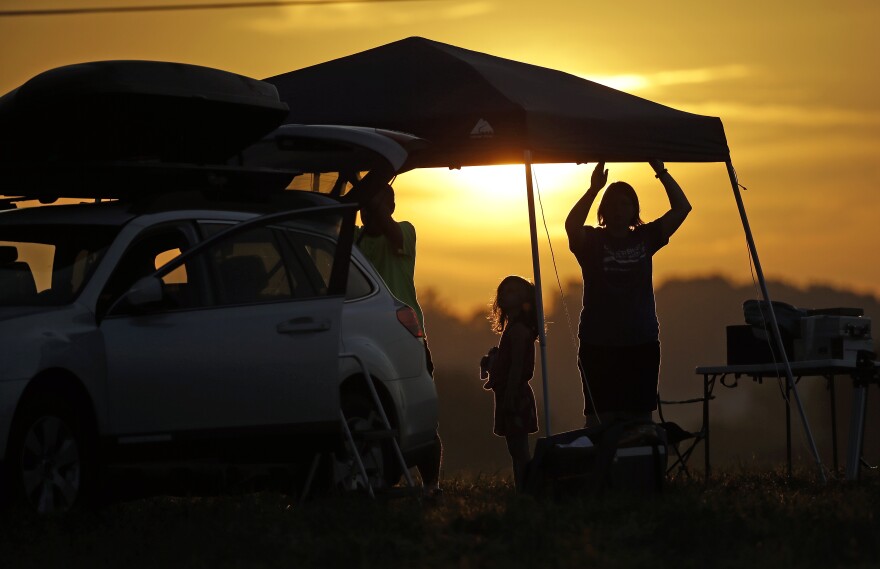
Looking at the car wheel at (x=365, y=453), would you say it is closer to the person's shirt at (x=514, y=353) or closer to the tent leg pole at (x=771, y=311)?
the person's shirt at (x=514, y=353)

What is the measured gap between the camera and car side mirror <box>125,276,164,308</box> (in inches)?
328

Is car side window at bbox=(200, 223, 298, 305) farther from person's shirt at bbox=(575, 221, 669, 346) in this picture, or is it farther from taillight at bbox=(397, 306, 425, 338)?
person's shirt at bbox=(575, 221, 669, 346)

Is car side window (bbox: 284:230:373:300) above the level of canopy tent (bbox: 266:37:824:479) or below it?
below

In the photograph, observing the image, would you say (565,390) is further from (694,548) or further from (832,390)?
(694,548)

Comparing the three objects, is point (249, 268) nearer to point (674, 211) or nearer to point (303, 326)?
point (303, 326)

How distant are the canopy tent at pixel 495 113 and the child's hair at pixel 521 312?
0.28 metres

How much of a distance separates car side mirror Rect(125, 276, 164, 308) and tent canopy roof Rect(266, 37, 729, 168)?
358cm

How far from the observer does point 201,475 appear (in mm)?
8703

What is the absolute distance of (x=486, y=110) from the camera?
11445mm

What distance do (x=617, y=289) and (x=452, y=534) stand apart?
3596mm

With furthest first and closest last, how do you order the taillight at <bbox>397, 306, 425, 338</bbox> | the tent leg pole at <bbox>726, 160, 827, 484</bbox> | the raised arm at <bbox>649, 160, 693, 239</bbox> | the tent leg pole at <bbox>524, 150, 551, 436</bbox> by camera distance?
the tent leg pole at <bbox>726, 160, 827, 484</bbox>, the raised arm at <bbox>649, 160, 693, 239</bbox>, the tent leg pole at <bbox>524, 150, 551, 436</bbox>, the taillight at <bbox>397, 306, 425, 338</bbox>

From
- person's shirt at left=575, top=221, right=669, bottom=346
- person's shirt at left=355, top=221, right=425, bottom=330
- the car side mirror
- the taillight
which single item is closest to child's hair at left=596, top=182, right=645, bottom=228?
person's shirt at left=575, top=221, right=669, bottom=346

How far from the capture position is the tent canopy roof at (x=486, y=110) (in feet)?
37.4

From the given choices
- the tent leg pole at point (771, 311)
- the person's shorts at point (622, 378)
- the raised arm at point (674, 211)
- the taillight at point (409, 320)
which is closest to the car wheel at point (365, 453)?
the taillight at point (409, 320)
